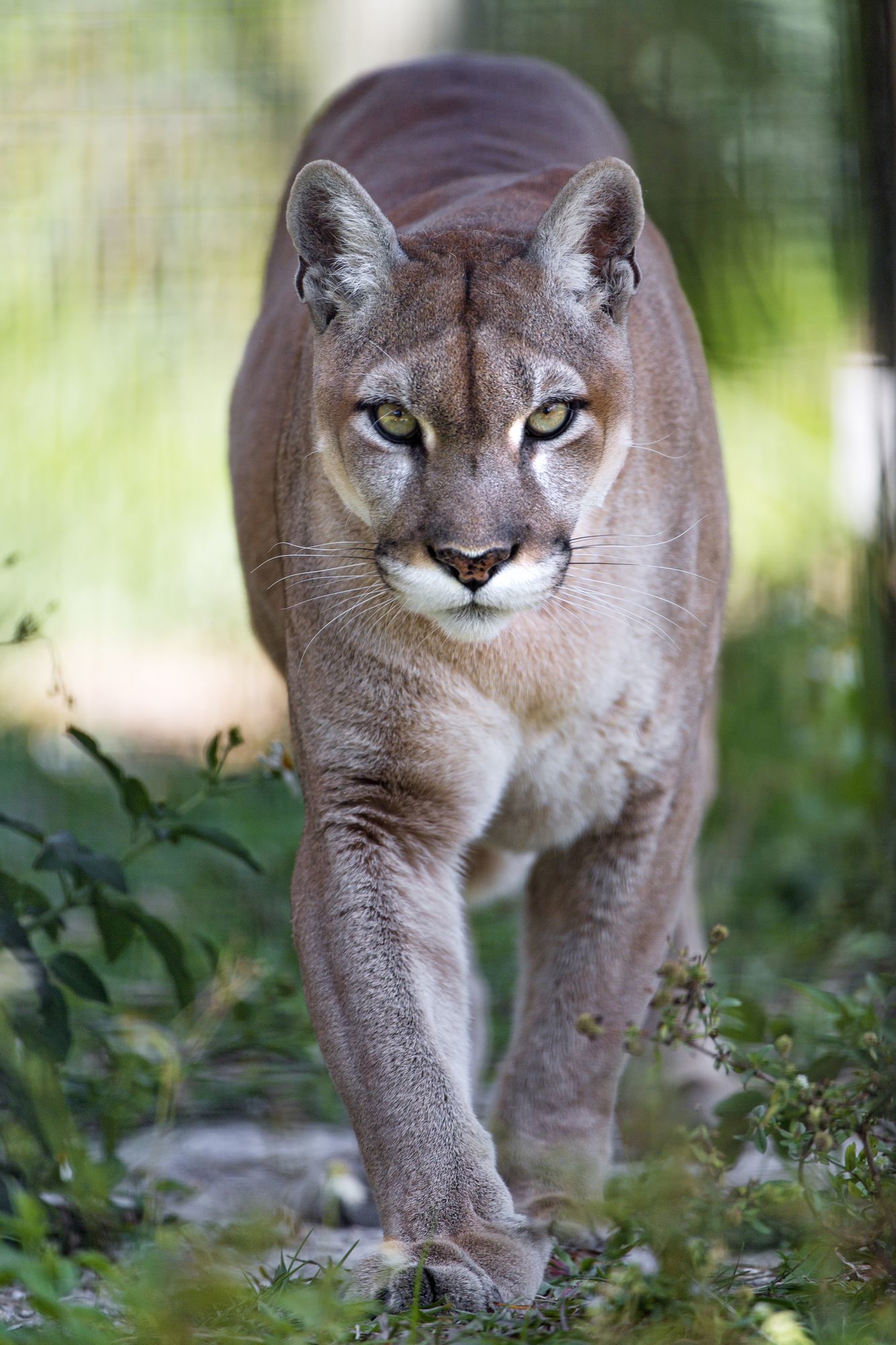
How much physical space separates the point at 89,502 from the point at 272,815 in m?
1.16

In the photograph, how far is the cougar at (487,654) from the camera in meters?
2.09

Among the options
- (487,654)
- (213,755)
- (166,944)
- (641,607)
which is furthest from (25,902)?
(641,607)

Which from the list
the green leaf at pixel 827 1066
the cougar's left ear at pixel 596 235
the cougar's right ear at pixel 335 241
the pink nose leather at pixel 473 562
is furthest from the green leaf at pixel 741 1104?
the cougar's right ear at pixel 335 241

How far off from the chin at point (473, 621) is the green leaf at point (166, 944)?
0.67 metres

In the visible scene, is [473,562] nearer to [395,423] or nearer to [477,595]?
[477,595]

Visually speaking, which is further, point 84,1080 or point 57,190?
point 57,190

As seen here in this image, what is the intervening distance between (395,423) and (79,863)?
2.53ft

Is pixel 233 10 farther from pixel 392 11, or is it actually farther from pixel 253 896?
pixel 253 896

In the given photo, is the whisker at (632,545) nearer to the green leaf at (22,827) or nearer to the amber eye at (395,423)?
the amber eye at (395,423)

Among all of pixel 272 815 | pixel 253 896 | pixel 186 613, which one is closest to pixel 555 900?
pixel 253 896

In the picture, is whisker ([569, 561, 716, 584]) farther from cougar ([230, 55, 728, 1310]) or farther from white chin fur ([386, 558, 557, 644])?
white chin fur ([386, 558, 557, 644])

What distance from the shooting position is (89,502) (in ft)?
16.5

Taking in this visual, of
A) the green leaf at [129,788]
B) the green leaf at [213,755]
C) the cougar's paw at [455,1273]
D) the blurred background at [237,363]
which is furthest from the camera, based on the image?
the blurred background at [237,363]

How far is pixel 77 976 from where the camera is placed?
7.63ft
